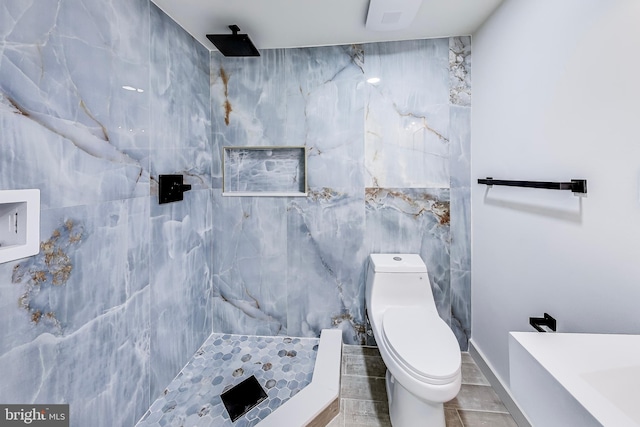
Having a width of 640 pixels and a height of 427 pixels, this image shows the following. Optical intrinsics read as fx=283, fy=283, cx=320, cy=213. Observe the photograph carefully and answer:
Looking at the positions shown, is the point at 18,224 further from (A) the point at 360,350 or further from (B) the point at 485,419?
(B) the point at 485,419

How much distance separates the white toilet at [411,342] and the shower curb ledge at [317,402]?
1.02 ft

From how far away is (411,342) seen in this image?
4.50 ft

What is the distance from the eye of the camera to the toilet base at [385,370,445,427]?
1.31 metres

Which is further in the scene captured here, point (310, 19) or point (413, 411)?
point (310, 19)

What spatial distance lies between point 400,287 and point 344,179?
83 cm

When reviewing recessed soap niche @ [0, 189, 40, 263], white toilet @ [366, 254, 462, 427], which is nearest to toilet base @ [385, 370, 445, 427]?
white toilet @ [366, 254, 462, 427]

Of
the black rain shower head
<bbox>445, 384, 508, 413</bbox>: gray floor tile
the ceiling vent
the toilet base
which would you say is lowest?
<bbox>445, 384, 508, 413</bbox>: gray floor tile

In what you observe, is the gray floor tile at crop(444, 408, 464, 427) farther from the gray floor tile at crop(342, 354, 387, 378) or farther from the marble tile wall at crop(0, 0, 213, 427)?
the marble tile wall at crop(0, 0, 213, 427)

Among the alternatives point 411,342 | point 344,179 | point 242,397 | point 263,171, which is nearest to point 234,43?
point 263,171

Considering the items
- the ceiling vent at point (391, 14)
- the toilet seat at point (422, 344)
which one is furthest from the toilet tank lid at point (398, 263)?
the ceiling vent at point (391, 14)

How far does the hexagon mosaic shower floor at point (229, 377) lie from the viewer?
148cm

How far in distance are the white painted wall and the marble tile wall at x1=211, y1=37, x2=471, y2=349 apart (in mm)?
192

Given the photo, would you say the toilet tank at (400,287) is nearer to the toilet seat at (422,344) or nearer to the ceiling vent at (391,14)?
the toilet seat at (422,344)

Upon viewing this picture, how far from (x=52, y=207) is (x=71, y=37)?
655 millimetres
